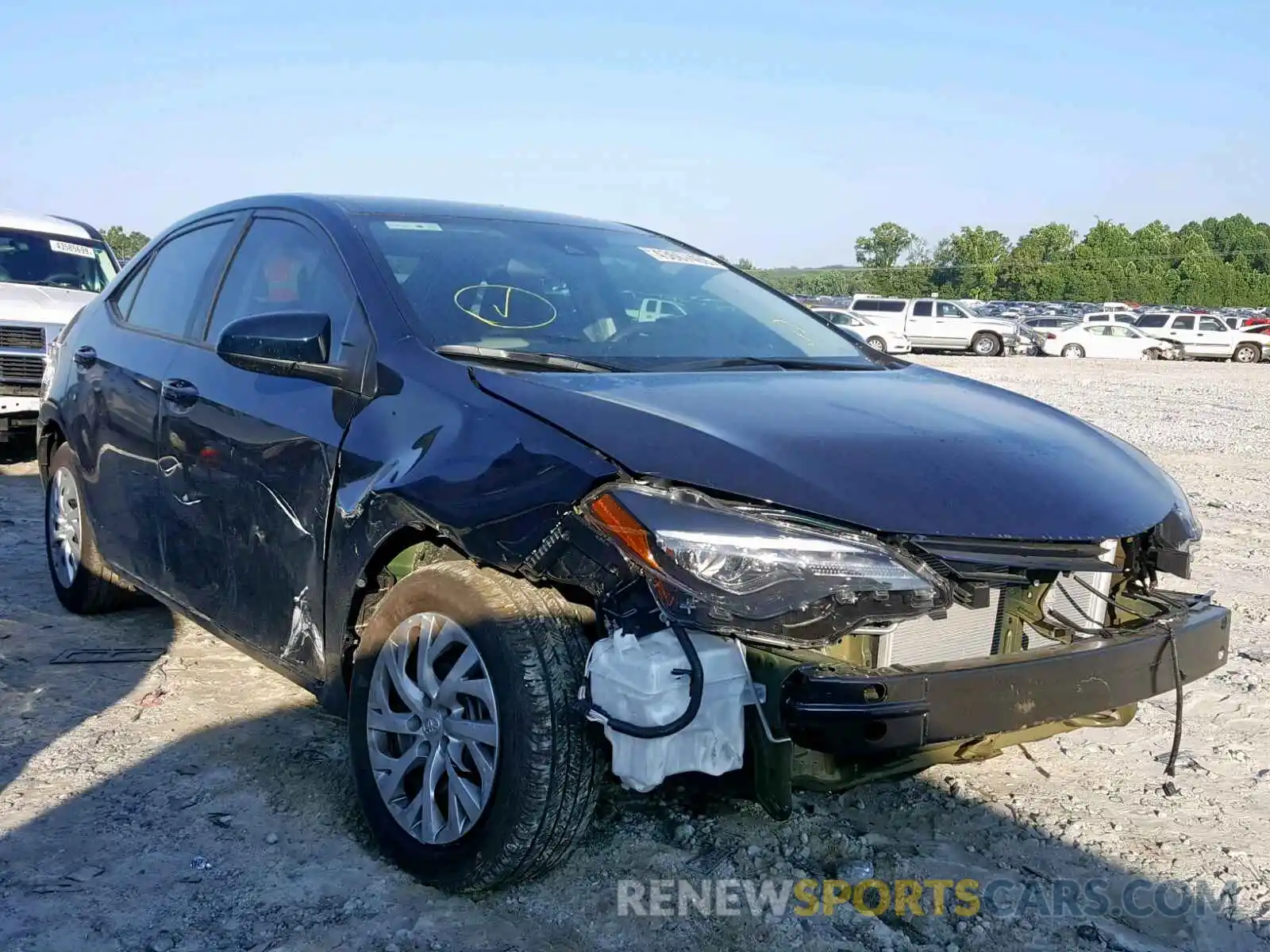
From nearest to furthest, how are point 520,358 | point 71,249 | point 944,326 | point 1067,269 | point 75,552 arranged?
point 520,358, point 75,552, point 71,249, point 944,326, point 1067,269

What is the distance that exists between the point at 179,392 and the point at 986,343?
34.3 metres

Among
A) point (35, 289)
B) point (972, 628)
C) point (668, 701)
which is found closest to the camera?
point (668, 701)

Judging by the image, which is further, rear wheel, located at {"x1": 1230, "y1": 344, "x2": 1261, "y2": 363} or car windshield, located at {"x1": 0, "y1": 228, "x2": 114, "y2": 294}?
rear wheel, located at {"x1": 1230, "y1": 344, "x2": 1261, "y2": 363}

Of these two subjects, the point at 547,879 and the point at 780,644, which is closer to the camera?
the point at 780,644

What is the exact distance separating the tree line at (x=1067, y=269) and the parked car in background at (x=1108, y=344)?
46218 mm

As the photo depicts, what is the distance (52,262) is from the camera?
33.6ft

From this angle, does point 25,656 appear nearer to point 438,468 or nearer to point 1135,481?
point 438,468

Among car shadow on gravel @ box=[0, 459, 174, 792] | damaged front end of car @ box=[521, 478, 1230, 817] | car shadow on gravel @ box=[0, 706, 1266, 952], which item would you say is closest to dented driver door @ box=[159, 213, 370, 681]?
car shadow on gravel @ box=[0, 706, 1266, 952]

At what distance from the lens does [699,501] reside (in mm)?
2340

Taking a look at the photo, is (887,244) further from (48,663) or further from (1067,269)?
(48,663)

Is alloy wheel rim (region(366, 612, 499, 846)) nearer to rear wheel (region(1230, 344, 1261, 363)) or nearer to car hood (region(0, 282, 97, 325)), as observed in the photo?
car hood (region(0, 282, 97, 325))

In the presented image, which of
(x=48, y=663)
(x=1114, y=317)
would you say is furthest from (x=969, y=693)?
(x=1114, y=317)

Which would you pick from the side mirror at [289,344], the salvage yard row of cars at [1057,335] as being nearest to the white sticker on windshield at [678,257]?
the side mirror at [289,344]

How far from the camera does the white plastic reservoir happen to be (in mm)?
2234
